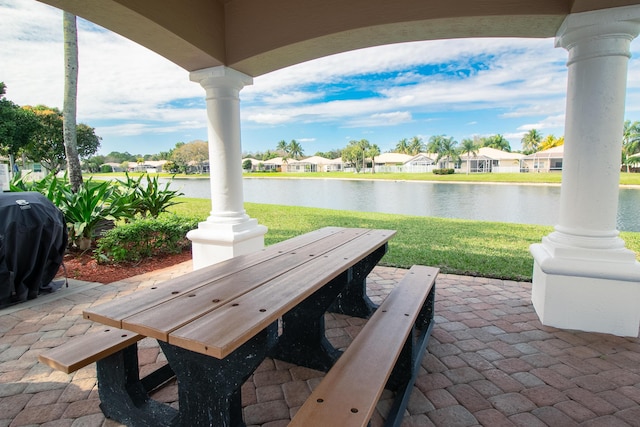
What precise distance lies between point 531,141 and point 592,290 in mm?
76706

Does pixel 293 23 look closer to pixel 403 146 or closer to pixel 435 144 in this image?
pixel 435 144

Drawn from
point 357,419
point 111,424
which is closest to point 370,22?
point 357,419

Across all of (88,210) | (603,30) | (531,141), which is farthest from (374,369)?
(531,141)

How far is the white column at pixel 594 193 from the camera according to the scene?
2648 mm

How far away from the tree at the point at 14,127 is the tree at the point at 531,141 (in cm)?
7292

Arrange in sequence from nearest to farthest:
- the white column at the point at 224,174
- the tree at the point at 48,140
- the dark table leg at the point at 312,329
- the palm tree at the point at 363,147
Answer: the dark table leg at the point at 312,329 → the white column at the point at 224,174 → the tree at the point at 48,140 → the palm tree at the point at 363,147

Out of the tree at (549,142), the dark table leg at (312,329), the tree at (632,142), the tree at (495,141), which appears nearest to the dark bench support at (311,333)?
the dark table leg at (312,329)

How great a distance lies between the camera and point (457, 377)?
220 centimetres

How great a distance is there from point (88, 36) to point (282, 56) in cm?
1601

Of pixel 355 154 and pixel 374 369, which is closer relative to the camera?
pixel 374 369

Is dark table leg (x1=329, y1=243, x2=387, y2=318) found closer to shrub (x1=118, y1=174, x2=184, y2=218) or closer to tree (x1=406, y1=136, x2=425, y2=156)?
shrub (x1=118, y1=174, x2=184, y2=218)

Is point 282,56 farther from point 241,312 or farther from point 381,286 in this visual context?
point 241,312

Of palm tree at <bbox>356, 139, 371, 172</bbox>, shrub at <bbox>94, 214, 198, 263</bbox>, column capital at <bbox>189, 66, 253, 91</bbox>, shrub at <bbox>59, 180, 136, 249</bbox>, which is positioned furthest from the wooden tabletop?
palm tree at <bbox>356, 139, 371, 172</bbox>

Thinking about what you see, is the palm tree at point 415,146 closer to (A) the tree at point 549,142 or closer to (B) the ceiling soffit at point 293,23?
(A) the tree at point 549,142
